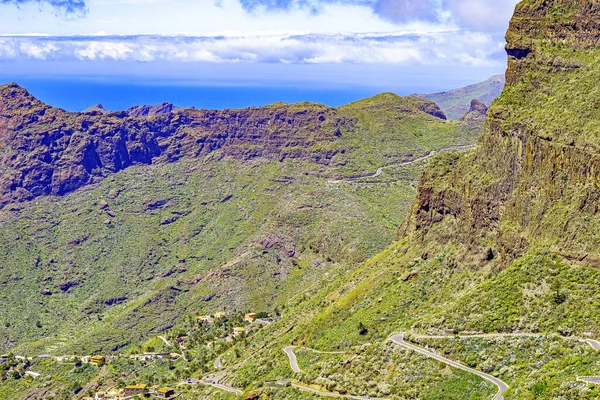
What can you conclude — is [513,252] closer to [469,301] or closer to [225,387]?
[469,301]

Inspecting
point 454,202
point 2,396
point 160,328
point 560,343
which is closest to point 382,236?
point 160,328

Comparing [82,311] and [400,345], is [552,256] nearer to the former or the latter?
[400,345]

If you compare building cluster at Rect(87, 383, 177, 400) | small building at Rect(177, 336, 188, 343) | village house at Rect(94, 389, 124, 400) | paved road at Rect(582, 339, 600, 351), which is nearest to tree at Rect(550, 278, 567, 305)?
paved road at Rect(582, 339, 600, 351)

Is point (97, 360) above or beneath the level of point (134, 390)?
beneath

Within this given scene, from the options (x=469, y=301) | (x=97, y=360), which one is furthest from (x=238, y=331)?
(x=469, y=301)

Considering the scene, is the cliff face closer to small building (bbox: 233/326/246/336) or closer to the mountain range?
the mountain range
